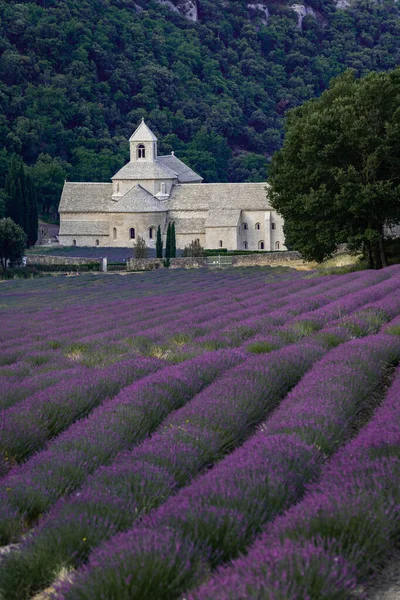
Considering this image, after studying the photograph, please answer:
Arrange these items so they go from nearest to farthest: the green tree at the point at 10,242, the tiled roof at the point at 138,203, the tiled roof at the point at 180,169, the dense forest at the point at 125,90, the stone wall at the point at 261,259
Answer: the green tree at the point at 10,242 → the stone wall at the point at 261,259 → the tiled roof at the point at 138,203 → the tiled roof at the point at 180,169 → the dense forest at the point at 125,90

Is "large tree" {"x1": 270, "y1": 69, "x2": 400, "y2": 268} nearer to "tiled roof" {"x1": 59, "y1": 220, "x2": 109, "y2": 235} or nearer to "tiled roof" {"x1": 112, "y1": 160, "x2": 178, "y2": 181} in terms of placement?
"tiled roof" {"x1": 59, "y1": 220, "x2": 109, "y2": 235}

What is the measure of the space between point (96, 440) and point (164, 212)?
85560 mm

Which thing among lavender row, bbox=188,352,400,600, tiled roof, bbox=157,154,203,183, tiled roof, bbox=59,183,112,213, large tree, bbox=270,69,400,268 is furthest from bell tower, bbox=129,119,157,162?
lavender row, bbox=188,352,400,600

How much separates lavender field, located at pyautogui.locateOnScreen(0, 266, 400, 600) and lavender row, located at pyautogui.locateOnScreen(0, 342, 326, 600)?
1cm

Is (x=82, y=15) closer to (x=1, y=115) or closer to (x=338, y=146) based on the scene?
(x=1, y=115)

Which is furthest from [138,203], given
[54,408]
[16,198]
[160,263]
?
[54,408]

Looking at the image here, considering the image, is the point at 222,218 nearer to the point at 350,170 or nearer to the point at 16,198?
the point at 16,198

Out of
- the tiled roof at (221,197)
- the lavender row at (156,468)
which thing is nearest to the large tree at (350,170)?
the lavender row at (156,468)

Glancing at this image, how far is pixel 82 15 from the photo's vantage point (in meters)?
160

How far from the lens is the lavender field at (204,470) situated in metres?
4.21

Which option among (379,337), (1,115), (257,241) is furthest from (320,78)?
(379,337)

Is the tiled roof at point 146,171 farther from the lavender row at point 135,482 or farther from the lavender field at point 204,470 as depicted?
the lavender row at point 135,482

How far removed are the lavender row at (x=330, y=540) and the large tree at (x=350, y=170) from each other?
2704 centimetres

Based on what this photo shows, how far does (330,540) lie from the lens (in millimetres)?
4457
